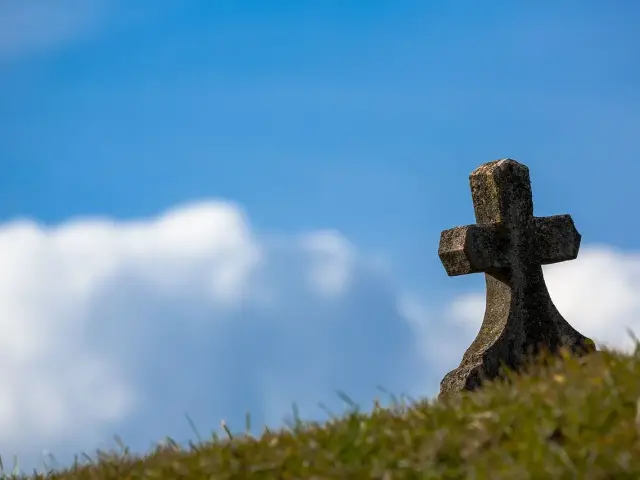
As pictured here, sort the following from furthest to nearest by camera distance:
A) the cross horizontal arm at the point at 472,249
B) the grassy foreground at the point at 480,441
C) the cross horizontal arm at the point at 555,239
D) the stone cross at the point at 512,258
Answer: the cross horizontal arm at the point at 555,239, the stone cross at the point at 512,258, the cross horizontal arm at the point at 472,249, the grassy foreground at the point at 480,441

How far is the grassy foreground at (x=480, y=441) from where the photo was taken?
13.4ft

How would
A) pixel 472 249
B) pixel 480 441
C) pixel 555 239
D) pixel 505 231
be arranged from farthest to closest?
1. pixel 555 239
2. pixel 505 231
3. pixel 472 249
4. pixel 480 441

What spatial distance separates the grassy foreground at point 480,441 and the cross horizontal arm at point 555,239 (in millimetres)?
5221

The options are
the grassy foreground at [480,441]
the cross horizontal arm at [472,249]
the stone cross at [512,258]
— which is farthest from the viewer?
the stone cross at [512,258]

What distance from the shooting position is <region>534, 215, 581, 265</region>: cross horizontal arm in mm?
10750

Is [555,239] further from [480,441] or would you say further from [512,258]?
[480,441]

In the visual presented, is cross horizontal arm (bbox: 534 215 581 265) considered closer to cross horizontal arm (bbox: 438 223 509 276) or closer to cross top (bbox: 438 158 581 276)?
cross top (bbox: 438 158 581 276)

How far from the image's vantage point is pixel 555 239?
35.3ft

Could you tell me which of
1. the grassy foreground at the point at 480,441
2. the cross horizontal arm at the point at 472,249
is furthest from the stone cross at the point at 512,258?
the grassy foreground at the point at 480,441

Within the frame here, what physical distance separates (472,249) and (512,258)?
68 cm

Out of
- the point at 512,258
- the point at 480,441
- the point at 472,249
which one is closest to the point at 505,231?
the point at 512,258

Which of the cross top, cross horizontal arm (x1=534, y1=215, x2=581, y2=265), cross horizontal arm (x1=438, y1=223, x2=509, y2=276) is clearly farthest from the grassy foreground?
cross horizontal arm (x1=534, y1=215, x2=581, y2=265)

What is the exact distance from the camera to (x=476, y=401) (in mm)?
5195

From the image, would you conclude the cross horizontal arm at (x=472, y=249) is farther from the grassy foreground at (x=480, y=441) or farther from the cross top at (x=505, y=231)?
the grassy foreground at (x=480, y=441)
